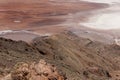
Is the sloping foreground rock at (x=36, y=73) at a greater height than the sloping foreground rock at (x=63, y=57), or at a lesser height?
greater

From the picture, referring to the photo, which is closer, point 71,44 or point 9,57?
point 9,57

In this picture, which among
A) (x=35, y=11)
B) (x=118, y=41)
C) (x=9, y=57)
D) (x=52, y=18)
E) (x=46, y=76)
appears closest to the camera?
(x=46, y=76)

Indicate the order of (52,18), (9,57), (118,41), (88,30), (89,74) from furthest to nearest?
(52,18), (88,30), (118,41), (89,74), (9,57)

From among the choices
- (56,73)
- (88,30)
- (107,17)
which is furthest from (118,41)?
(56,73)

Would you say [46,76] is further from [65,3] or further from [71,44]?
[65,3]

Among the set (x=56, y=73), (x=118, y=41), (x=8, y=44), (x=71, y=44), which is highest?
(x=56, y=73)

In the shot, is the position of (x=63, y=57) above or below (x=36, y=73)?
below

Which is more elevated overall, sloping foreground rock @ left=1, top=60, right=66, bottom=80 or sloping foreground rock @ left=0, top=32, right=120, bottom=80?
sloping foreground rock @ left=1, top=60, right=66, bottom=80

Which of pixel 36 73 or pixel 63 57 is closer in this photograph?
pixel 36 73

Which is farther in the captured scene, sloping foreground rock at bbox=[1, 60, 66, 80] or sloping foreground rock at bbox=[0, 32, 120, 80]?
sloping foreground rock at bbox=[0, 32, 120, 80]

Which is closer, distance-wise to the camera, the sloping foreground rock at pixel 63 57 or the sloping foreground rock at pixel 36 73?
the sloping foreground rock at pixel 36 73

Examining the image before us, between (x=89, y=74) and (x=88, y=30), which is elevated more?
(x=89, y=74)
